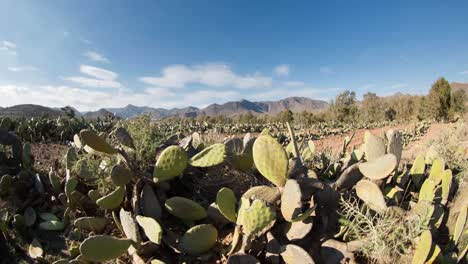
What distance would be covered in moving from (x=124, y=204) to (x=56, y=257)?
67 cm

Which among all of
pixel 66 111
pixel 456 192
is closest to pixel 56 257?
pixel 456 192

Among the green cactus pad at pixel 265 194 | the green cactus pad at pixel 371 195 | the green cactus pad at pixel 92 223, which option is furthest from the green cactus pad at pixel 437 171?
the green cactus pad at pixel 92 223

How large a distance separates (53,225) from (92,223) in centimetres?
51

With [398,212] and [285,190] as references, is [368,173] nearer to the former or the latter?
[398,212]

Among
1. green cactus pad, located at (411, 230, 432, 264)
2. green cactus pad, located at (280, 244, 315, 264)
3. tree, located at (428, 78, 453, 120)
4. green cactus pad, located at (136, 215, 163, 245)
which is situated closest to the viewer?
green cactus pad, located at (411, 230, 432, 264)

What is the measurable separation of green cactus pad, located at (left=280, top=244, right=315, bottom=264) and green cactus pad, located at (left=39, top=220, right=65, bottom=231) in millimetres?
2007

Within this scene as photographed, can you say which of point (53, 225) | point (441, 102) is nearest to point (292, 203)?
point (53, 225)

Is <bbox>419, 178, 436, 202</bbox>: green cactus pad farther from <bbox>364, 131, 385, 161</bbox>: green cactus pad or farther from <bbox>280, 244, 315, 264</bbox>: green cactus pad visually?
<bbox>280, 244, 315, 264</bbox>: green cactus pad

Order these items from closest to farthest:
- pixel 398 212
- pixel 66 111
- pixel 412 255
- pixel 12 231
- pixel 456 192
Answer: pixel 412 255 < pixel 398 212 < pixel 456 192 < pixel 12 231 < pixel 66 111

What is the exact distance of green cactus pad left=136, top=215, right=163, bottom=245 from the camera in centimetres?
207

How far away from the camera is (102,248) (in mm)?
2039

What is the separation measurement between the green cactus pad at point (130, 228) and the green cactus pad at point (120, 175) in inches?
9.9

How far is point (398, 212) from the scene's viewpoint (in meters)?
2.05

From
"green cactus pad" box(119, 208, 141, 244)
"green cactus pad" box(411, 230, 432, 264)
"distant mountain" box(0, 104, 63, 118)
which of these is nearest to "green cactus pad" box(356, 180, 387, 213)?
"green cactus pad" box(411, 230, 432, 264)
